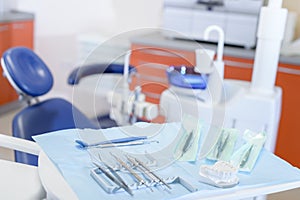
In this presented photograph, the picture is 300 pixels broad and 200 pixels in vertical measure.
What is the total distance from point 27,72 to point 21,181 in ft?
2.75

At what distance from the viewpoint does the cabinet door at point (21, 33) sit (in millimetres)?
3535

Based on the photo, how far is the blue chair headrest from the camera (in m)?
1.75

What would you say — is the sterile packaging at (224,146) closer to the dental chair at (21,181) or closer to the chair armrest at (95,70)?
the dental chair at (21,181)

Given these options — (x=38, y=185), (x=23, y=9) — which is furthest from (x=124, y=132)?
(x=23, y=9)

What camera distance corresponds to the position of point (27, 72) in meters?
1.82

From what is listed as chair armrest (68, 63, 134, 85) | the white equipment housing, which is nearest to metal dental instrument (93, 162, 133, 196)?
chair armrest (68, 63, 134, 85)

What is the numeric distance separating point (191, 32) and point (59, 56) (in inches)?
56.5

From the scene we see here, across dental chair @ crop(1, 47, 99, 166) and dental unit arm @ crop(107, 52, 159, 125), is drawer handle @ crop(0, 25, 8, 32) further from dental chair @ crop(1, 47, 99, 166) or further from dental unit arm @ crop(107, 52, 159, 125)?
dental unit arm @ crop(107, 52, 159, 125)

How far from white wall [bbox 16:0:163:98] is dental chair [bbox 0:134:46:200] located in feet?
8.10

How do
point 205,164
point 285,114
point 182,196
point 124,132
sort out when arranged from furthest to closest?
point 285,114, point 124,132, point 205,164, point 182,196

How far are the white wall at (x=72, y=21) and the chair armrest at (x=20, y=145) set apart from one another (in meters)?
2.37

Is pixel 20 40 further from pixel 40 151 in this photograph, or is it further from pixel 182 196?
pixel 182 196

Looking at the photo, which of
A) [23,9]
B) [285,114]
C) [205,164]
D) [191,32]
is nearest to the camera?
[205,164]

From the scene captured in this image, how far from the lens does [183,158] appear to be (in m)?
1.16
